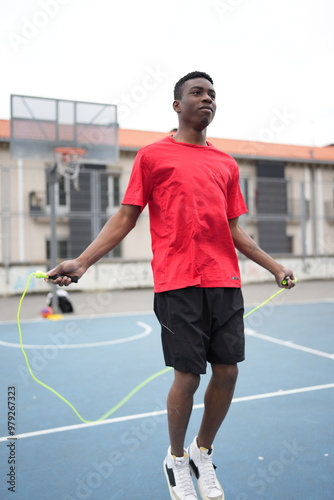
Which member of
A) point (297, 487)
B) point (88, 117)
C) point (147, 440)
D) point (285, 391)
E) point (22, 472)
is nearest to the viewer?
point (297, 487)

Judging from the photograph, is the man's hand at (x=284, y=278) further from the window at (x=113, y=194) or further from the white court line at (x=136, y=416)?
the window at (x=113, y=194)

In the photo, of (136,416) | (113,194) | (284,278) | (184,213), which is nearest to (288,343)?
(136,416)

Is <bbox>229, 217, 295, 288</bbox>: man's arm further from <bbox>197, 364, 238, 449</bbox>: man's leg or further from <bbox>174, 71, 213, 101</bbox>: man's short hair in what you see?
<bbox>174, 71, 213, 101</bbox>: man's short hair

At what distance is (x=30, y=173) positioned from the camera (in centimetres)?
1455

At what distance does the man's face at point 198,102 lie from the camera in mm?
2070

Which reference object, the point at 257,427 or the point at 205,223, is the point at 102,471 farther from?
the point at 205,223

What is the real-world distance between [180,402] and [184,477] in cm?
34

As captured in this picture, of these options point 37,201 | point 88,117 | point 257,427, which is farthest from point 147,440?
point 37,201

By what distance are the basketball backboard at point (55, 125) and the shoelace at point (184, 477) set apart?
8996 mm

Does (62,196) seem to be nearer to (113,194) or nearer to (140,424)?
(113,194)

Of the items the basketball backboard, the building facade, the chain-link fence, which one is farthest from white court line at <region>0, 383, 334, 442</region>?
the chain-link fence

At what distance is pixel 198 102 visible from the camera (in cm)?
207

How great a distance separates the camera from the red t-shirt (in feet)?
6.52

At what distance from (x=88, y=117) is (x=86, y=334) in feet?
17.3
